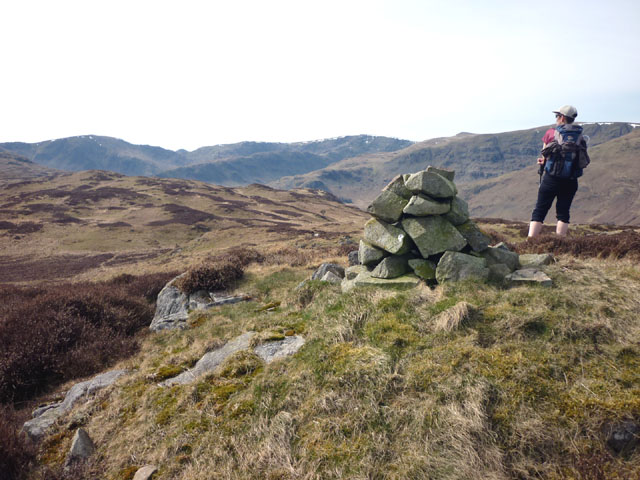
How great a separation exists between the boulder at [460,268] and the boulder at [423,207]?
1368 mm

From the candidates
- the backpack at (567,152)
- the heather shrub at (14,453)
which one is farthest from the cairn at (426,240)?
the heather shrub at (14,453)

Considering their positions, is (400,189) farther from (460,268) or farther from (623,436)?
(623,436)

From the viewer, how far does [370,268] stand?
10570mm

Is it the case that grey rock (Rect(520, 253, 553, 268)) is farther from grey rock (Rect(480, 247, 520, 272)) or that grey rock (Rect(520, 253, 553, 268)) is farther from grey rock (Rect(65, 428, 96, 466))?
grey rock (Rect(65, 428, 96, 466))

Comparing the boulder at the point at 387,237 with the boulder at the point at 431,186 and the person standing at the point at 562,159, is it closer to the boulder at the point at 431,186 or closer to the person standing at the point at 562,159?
the boulder at the point at 431,186

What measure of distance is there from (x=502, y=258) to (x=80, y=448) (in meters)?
10.9

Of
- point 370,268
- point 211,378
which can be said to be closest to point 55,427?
point 211,378

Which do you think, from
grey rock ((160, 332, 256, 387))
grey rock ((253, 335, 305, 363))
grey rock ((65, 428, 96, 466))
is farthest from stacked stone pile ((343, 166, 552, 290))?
grey rock ((65, 428, 96, 466))

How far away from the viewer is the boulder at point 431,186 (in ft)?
30.6

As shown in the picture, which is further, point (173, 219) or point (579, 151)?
point (173, 219)

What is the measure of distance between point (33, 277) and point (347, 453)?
43.7 metres

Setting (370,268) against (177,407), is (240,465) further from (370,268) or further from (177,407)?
(370,268)

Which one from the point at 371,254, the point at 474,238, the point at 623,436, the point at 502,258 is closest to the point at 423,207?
the point at 474,238

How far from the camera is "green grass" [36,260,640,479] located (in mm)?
4086
